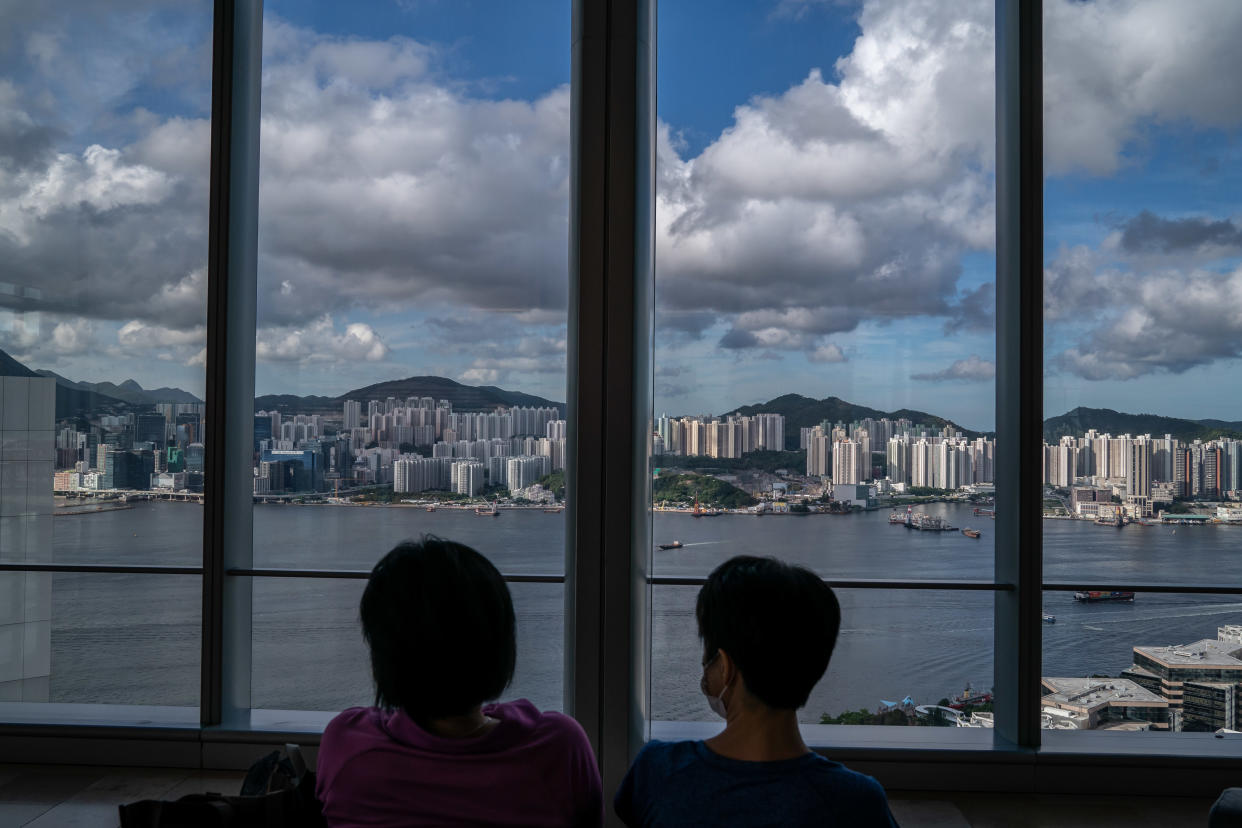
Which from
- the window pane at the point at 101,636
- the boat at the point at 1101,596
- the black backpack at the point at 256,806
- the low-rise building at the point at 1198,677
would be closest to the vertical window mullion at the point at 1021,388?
the boat at the point at 1101,596

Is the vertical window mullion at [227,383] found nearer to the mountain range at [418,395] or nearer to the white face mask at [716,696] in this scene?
the mountain range at [418,395]

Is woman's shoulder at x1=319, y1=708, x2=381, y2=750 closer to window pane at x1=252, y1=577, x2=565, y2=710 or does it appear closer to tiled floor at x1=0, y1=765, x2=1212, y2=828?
window pane at x1=252, y1=577, x2=565, y2=710

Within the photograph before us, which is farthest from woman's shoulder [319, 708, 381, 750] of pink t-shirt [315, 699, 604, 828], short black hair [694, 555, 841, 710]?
short black hair [694, 555, 841, 710]

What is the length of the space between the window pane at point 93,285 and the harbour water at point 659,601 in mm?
50

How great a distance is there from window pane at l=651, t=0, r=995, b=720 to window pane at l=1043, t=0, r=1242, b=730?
0.88 feet

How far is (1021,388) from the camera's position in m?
2.51

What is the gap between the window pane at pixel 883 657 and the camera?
8.44ft

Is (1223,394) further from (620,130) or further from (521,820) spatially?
→ (521,820)

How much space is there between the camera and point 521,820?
A: 0.89m

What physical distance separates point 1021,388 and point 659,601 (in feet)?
4.64

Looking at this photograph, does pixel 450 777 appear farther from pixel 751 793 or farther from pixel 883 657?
pixel 883 657

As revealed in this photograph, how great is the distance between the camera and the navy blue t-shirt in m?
0.82

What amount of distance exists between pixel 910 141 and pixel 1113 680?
2080 mm

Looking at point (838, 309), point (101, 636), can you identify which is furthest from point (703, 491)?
point (101, 636)
